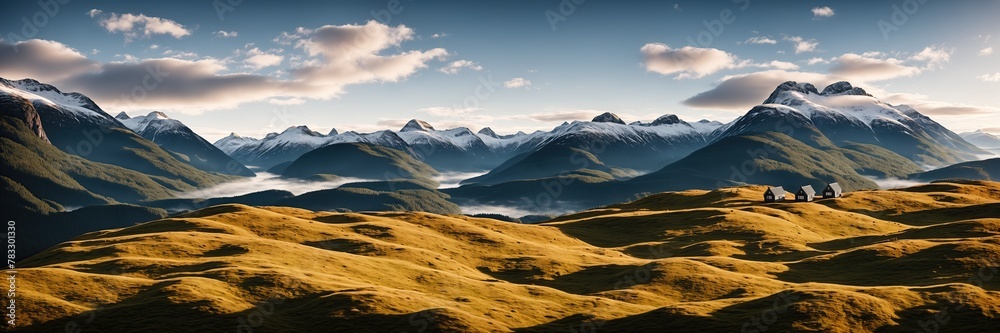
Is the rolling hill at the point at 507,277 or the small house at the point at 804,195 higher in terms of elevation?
the small house at the point at 804,195

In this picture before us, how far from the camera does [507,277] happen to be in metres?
99.6

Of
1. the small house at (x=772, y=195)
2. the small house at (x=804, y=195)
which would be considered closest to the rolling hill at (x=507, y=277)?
the small house at (x=772, y=195)

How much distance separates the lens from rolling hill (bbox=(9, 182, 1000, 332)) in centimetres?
6788

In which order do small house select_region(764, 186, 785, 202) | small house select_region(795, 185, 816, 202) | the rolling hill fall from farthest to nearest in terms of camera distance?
1. small house select_region(764, 186, 785, 202)
2. small house select_region(795, 185, 816, 202)
3. the rolling hill

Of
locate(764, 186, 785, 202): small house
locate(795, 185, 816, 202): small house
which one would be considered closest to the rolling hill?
locate(764, 186, 785, 202): small house

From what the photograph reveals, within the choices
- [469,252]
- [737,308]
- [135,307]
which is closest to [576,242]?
[469,252]

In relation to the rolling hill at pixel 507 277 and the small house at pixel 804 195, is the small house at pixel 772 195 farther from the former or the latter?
the rolling hill at pixel 507 277

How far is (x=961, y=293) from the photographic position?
74.4 metres

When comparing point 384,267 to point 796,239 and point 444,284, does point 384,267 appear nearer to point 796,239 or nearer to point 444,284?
point 444,284

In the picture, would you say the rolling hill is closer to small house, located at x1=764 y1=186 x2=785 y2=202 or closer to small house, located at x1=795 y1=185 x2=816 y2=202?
small house, located at x1=764 y1=186 x2=785 y2=202

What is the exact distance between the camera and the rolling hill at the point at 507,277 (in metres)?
67.9

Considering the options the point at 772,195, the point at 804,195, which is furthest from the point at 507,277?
the point at 804,195

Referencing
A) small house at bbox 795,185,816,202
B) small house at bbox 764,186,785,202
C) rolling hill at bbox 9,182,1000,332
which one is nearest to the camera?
rolling hill at bbox 9,182,1000,332

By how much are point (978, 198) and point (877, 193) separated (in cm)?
2877
